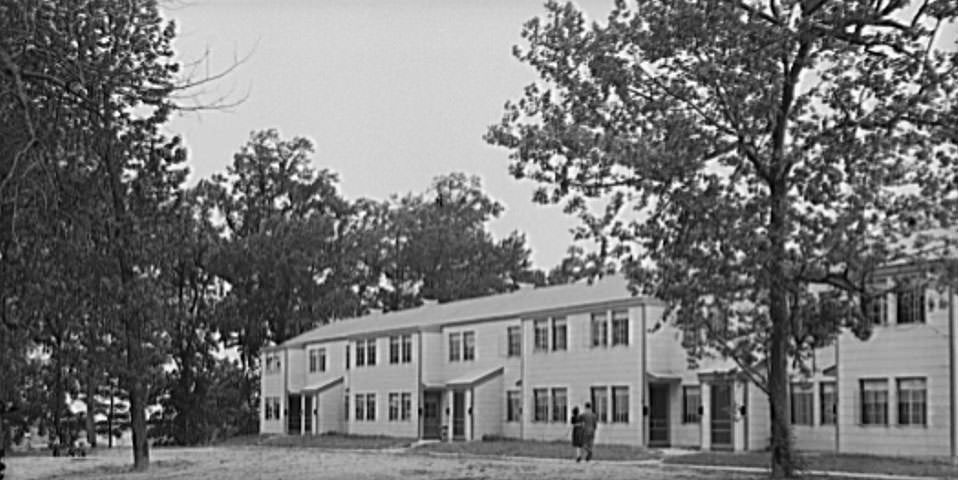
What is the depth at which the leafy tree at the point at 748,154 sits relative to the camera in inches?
960

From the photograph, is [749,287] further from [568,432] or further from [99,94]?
[568,432]

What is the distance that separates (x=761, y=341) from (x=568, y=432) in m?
21.5

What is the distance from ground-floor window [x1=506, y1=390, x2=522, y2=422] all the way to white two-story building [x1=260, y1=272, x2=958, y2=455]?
5 centimetres

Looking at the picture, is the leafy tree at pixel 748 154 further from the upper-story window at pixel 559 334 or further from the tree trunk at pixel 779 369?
the upper-story window at pixel 559 334

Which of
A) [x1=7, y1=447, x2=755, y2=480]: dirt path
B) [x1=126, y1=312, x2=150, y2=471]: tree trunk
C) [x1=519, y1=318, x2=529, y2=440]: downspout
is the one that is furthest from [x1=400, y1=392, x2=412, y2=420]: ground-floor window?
[x1=126, y1=312, x2=150, y2=471]: tree trunk

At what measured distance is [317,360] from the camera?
6906cm

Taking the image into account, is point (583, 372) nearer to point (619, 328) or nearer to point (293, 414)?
point (619, 328)

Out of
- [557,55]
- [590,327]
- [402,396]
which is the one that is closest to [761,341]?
[557,55]

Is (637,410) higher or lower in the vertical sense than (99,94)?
lower

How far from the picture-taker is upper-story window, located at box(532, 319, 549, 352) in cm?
5066

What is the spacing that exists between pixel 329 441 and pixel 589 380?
14.8 metres

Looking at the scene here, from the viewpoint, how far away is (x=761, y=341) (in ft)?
92.2

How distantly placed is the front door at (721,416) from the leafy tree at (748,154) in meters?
14.7

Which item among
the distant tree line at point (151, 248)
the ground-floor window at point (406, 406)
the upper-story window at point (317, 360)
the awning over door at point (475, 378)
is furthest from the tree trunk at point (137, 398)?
the upper-story window at point (317, 360)
